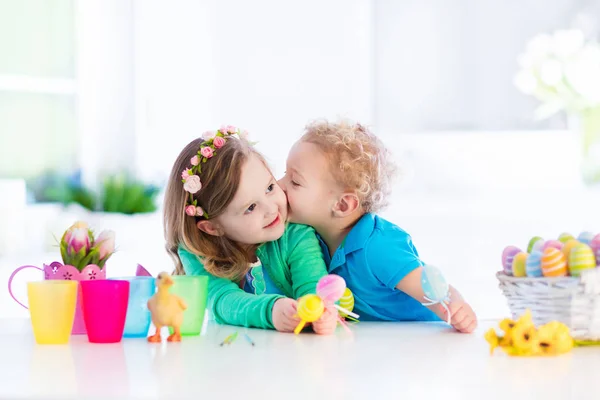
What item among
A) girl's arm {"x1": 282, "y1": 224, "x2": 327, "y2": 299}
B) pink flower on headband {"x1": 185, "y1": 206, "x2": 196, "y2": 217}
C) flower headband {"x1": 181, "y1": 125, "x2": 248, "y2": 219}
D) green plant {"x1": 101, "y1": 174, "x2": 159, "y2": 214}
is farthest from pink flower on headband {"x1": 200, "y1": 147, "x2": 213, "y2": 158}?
green plant {"x1": 101, "y1": 174, "x2": 159, "y2": 214}

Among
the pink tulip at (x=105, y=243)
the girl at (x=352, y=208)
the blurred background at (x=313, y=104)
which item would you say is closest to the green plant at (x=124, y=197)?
the blurred background at (x=313, y=104)

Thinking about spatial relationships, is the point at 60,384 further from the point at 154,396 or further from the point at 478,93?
the point at 478,93

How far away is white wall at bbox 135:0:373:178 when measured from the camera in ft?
14.8

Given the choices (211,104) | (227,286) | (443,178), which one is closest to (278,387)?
(227,286)

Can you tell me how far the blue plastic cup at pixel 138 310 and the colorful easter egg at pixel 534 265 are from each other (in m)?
0.58

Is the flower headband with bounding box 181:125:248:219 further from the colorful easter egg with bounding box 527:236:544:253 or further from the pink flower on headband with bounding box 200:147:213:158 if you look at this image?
the colorful easter egg with bounding box 527:236:544:253

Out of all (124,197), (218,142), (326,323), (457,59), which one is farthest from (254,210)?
(457,59)

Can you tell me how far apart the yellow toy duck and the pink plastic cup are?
54 millimetres

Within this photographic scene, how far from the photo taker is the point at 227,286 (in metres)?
1.51

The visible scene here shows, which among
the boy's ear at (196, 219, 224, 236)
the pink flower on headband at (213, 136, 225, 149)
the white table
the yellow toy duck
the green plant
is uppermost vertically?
the pink flower on headband at (213, 136, 225, 149)

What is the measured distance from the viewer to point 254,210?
5.10 feet

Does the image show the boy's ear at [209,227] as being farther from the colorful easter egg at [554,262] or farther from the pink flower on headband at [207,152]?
the colorful easter egg at [554,262]

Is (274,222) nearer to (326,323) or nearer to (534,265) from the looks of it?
(326,323)

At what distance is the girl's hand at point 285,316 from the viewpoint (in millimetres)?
1296
